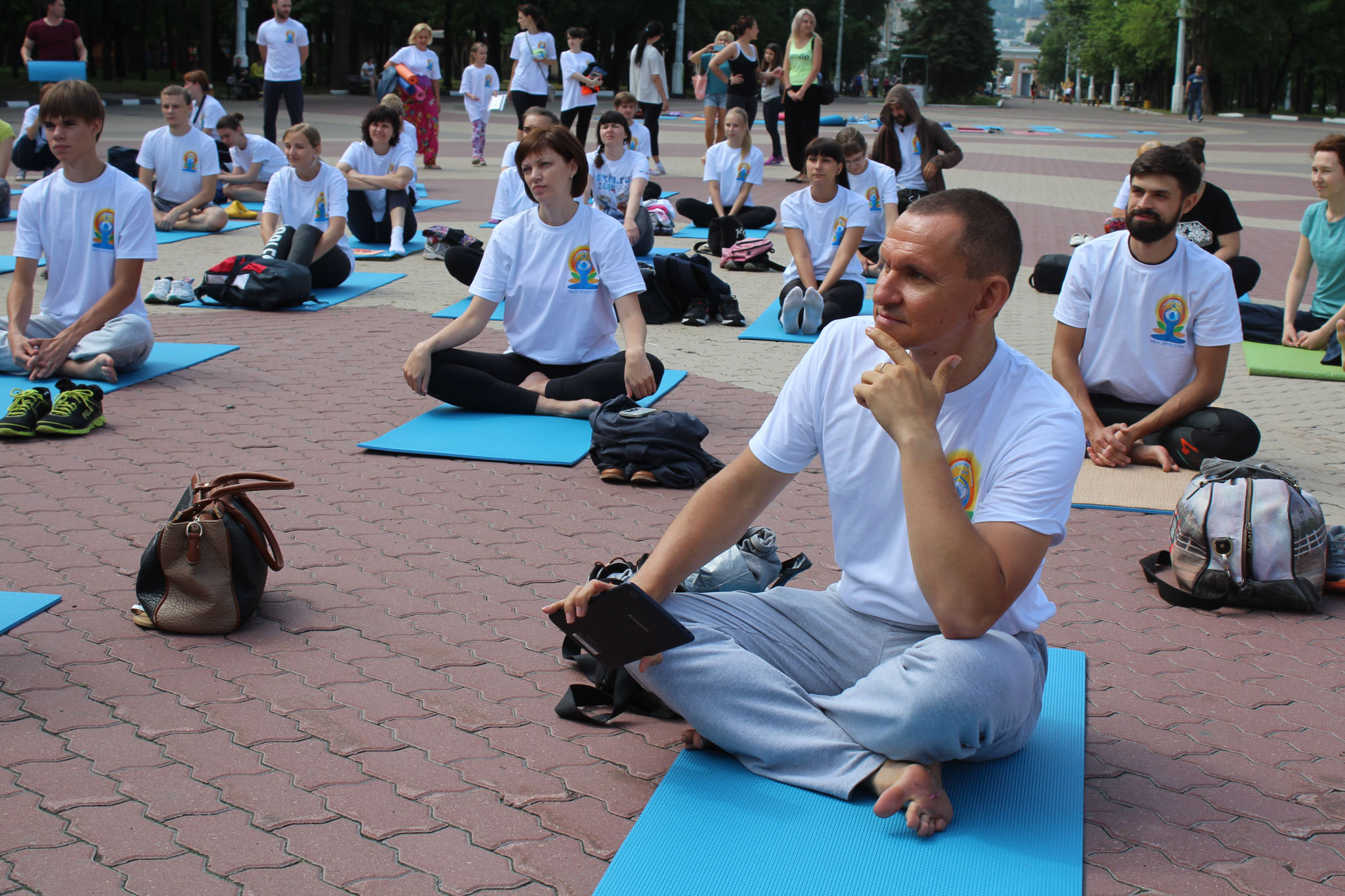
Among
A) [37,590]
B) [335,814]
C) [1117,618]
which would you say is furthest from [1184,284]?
[37,590]

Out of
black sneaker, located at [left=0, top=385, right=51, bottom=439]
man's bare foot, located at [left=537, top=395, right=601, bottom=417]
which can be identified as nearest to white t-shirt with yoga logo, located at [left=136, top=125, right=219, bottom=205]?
black sneaker, located at [left=0, top=385, right=51, bottom=439]

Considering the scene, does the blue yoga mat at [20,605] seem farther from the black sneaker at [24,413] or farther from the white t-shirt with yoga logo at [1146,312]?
the white t-shirt with yoga logo at [1146,312]

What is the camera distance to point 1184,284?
5.62m

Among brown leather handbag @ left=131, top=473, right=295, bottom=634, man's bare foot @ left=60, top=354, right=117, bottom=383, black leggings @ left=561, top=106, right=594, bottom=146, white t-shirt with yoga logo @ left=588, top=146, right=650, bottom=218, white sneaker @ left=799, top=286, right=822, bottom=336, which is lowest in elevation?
brown leather handbag @ left=131, top=473, right=295, bottom=634

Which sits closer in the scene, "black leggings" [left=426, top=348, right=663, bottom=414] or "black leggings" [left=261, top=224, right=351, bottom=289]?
"black leggings" [left=426, top=348, right=663, bottom=414]

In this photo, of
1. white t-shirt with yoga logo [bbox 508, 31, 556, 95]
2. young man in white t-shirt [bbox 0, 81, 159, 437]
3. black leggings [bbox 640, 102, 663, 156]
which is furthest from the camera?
black leggings [bbox 640, 102, 663, 156]

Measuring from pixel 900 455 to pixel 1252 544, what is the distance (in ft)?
7.35

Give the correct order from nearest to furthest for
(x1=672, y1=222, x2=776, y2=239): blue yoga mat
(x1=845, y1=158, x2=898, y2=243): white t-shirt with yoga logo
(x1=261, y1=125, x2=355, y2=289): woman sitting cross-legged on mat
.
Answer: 1. (x1=261, y1=125, x2=355, y2=289): woman sitting cross-legged on mat
2. (x1=845, y1=158, x2=898, y2=243): white t-shirt with yoga logo
3. (x1=672, y1=222, x2=776, y2=239): blue yoga mat

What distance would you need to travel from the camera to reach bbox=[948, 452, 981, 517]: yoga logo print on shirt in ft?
9.51

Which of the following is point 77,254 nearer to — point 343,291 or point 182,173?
point 343,291

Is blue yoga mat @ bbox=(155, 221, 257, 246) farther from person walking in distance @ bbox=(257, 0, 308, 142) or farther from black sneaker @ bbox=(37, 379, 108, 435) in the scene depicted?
black sneaker @ bbox=(37, 379, 108, 435)

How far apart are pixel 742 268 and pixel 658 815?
9044 mm

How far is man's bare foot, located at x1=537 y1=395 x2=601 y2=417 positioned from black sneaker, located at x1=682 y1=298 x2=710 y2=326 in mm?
2747

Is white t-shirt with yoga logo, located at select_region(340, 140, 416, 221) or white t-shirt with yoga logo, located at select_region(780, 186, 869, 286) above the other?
white t-shirt with yoga logo, located at select_region(340, 140, 416, 221)
